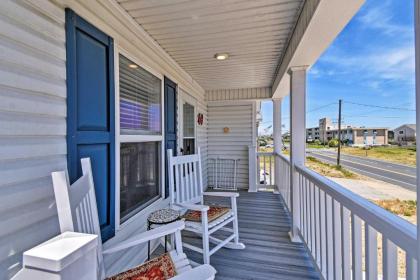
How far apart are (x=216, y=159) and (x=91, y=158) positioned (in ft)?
13.4

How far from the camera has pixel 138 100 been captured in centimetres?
231

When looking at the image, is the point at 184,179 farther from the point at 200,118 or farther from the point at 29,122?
the point at 200,118

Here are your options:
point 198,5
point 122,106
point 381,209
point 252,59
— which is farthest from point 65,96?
point 252,59

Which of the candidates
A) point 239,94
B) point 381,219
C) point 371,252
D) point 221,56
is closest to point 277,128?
point 239,94

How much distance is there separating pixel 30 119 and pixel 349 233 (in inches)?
76.5

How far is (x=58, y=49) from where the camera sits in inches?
52.1

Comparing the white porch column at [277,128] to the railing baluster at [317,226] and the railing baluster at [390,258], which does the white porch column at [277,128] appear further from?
the railing baluster at [390,258]

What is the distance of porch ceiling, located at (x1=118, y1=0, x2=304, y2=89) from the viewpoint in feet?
6.08

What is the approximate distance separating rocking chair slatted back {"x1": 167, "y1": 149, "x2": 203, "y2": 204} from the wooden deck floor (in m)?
0.56

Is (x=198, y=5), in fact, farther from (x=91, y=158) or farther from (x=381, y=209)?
(x=381, y=209)

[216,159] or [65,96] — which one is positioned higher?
[65,96]

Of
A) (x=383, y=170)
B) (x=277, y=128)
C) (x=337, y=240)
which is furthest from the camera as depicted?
(x=277, y=128)

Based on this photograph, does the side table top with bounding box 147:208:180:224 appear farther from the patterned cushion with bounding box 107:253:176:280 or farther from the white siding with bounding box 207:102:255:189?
the white siding with bounding box 207:102:255:189

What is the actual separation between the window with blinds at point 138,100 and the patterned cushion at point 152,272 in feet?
3.63
